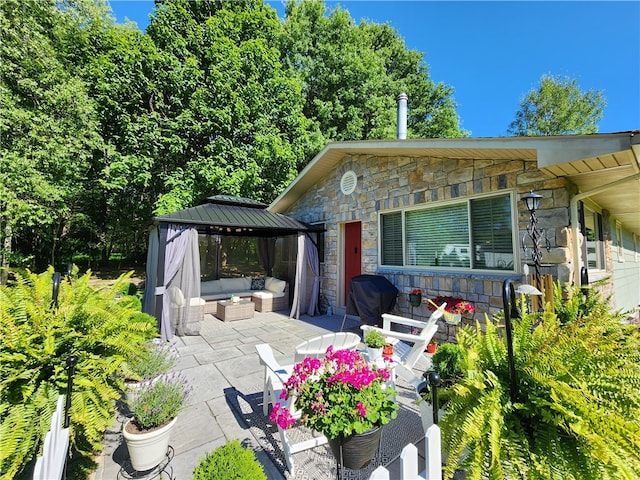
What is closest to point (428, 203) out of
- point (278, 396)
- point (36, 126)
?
point (278, 396)

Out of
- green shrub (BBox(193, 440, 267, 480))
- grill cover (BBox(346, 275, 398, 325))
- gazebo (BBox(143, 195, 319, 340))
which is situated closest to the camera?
green shrub (BBox(193, 440, 267, 480))

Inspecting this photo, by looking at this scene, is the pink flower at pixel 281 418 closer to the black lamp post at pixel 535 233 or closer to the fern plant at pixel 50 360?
the fern plant at pixel 50 360

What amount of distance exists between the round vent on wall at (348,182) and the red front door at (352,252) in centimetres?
90

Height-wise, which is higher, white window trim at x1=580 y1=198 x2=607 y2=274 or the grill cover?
white window trim at x1=580 y1=198 x2=607 y2=274

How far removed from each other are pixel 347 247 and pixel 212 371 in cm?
459

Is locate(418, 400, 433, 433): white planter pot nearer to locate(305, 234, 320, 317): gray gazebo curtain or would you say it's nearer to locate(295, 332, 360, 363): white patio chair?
locate(295, 332, 360, 363): white patio chair

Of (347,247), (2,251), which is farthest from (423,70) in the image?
(2,251)

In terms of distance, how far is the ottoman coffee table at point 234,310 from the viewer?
6.80 m

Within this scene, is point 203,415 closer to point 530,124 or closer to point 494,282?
point 494,282

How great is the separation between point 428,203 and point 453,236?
803mm

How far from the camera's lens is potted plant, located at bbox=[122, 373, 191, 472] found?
205 cm

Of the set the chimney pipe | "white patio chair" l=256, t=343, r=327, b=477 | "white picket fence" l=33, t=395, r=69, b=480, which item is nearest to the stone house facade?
the chimney pipe

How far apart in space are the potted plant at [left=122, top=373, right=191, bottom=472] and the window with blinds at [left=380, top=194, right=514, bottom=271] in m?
4.71

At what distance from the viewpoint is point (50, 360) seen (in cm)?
188
